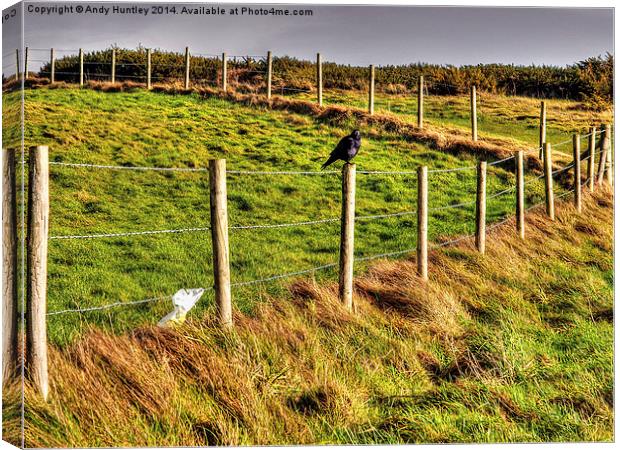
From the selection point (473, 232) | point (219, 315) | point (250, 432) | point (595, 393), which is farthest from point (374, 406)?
point (473, 232)

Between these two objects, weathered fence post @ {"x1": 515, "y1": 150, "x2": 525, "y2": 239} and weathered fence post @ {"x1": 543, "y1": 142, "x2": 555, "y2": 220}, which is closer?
weathered fence post @ {"x1": 515, "y1": 150, "x2": 525, "y2": 239}

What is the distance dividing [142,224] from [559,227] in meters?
4.91

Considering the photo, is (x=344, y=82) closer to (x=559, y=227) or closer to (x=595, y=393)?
(x=559, y=227)

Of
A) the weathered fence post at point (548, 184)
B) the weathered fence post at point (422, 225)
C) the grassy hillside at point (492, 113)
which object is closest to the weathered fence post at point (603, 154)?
the grassy hillside at point (492, 113)

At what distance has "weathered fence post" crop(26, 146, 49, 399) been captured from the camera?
3846mm

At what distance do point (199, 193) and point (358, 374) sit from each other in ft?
16.7

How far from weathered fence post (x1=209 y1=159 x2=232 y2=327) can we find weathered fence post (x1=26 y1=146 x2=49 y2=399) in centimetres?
111

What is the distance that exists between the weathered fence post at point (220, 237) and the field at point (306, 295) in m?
0.19

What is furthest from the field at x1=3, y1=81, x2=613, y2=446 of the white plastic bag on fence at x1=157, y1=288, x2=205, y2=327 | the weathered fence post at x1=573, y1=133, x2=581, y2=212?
the weathered fence post at x1=573, y1=133, x2=581, y2=212

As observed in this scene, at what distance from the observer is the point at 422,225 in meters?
6.29

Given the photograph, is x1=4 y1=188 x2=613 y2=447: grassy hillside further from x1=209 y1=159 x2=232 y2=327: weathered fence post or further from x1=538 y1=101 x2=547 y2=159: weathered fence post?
x1=538 y1=101 x2=547 y2=159: weathered fence post

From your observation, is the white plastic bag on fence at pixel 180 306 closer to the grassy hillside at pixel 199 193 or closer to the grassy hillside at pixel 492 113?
the grassy hillside at pixel 199 193

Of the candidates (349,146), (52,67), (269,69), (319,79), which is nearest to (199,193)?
(269,69)

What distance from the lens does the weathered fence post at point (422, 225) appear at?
6.23 m
